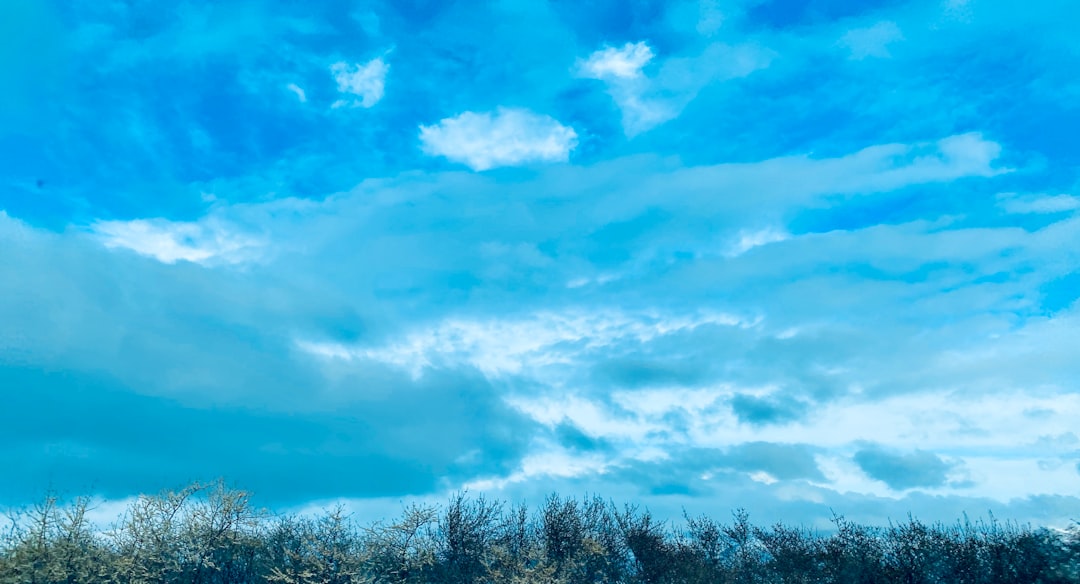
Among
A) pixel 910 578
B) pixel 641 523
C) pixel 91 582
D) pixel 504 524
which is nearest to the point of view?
pixel 91 582

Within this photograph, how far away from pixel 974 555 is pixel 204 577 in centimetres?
5731

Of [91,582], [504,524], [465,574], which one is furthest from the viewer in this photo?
[504,524]

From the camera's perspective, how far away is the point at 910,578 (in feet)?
181

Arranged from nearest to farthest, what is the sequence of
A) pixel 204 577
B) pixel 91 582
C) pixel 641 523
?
pixel 91 582 < pixel 204 577 < pixel 641 523

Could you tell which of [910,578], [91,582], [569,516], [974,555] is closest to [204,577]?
[91,582]

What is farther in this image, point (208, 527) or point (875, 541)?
point (875, 541)

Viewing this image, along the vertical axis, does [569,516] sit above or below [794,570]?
above

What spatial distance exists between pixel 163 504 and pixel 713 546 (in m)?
48.7

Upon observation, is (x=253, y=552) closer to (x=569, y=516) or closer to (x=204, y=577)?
(x=204, y=577)

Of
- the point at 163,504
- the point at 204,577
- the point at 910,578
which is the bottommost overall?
the point at 910,578

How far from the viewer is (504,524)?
67.9 m

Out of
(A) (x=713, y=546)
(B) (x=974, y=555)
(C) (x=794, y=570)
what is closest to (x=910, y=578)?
(B) (x=974, y=555)

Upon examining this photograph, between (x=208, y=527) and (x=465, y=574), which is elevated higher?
(x=208, y=527)

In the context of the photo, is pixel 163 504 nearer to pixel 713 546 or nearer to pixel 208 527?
pixel 208 527
